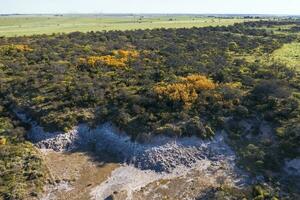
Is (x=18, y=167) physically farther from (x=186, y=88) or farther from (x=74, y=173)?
(x=186, y=88)

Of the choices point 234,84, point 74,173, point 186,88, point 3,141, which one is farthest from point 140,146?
point 234,84

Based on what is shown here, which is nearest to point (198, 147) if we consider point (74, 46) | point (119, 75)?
point (119, 75)

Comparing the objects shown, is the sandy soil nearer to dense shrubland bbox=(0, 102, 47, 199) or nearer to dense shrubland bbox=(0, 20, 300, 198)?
dense shrubland bbox=(0, 102, 47, 199)

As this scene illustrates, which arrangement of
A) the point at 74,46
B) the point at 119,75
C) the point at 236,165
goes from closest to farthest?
the point at 236,165 → the point at 119,75 → the point at 74,46

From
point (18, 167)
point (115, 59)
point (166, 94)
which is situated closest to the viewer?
point (18, 167)

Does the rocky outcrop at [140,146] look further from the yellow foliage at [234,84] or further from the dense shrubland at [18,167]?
the yellow foliage at [234,84]

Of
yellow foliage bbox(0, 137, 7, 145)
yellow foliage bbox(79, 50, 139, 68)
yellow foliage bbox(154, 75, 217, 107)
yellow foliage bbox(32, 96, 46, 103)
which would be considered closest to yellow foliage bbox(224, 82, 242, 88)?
yellow foliage bbox(154, 75, 217, 107)

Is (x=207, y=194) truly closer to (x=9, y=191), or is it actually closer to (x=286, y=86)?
(x=9, y=191)
